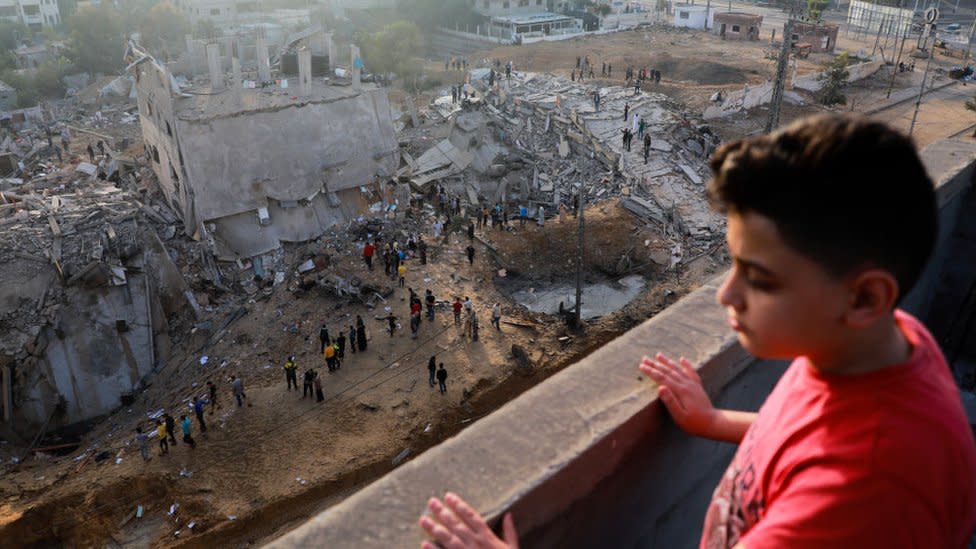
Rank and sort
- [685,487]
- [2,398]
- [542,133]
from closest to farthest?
1. [685,487]
2. [2,398]
3. [542,133]

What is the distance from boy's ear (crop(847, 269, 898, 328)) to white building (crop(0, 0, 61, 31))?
62915 mm

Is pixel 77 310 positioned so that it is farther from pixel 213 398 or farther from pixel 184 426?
pixel 184 426

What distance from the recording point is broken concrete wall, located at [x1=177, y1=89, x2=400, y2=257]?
18969mm

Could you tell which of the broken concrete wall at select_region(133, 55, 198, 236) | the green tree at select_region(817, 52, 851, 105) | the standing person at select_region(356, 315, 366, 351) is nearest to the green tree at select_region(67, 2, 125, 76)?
the broken concrete wall at select_region(133, 55, 198, 236)

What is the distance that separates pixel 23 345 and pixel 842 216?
57.4ft

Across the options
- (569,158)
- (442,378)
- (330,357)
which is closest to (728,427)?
(442,378)

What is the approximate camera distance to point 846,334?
53.4 inches

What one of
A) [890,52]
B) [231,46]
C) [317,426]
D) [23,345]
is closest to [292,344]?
[317,426]

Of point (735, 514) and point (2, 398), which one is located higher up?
point (735, 514)

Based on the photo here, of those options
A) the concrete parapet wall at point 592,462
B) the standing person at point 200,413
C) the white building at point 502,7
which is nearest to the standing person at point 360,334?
the standing person at point 200,413

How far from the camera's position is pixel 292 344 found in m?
16.1

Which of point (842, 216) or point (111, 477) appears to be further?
point (111, 477)

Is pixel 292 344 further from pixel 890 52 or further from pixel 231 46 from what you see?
pixel 890 52

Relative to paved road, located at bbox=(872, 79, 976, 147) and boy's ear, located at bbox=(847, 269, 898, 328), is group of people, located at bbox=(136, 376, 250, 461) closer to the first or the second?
boy's ear, located at bbox=(847, 269, 898, 328)
